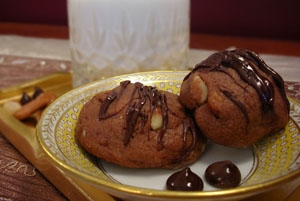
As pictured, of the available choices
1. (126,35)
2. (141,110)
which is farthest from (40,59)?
(141,110)

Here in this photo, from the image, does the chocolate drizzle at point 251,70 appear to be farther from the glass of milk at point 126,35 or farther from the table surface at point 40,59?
the glass of milk at point 126,35

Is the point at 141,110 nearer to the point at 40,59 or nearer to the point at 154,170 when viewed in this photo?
the point at 154,170

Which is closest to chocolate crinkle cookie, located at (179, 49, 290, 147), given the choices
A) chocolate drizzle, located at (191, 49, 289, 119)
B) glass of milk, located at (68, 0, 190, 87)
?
chocolate drizzle, located at (191, 49, 289, 119)

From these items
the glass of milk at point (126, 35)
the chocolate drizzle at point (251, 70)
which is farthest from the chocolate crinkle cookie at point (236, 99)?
the glass of milk at point (126, 35)

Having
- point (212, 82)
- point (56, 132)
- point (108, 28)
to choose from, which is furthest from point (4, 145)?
point (212, 82)

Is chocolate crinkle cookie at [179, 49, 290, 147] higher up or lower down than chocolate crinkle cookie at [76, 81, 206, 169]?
higher up

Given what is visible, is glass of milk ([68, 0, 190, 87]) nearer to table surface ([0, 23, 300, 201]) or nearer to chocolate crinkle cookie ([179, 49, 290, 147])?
table surface ([0, 23, 300, 201])

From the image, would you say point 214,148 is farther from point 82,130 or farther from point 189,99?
point 82,130
